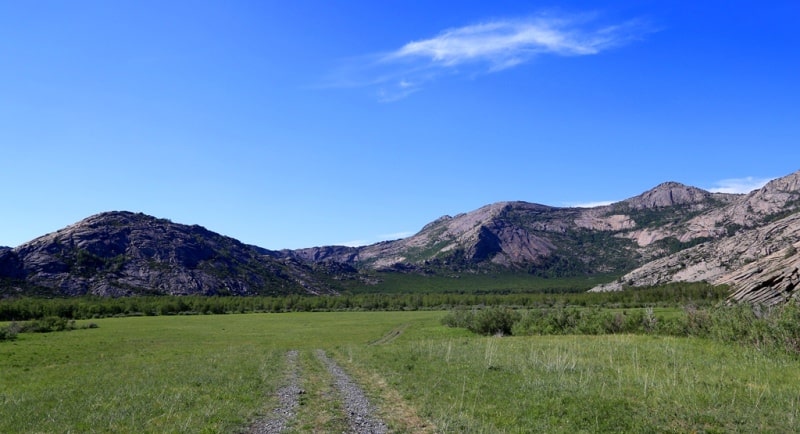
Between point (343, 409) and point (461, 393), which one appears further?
point (461, 393)

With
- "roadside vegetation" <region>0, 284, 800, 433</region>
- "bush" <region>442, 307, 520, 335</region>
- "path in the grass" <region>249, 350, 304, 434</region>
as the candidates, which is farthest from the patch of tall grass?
"path in the grass" <region>249, 350, 304, 434</region>

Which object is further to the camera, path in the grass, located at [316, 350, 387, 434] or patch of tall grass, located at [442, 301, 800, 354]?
patch of tall grass, located at [442, 301, 800, 354]

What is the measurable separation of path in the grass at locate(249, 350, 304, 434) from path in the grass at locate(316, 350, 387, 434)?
2.38 meters

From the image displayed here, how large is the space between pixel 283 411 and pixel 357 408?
10.9 feet

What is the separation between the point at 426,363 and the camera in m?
36.8

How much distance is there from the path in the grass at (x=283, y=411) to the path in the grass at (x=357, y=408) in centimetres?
238

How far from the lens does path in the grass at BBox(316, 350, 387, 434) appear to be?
61.7ft

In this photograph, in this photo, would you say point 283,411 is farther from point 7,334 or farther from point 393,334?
point 7,334

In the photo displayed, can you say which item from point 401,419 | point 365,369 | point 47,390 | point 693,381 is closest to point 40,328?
point 47,390

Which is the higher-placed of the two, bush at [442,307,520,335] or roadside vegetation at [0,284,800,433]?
roadside vegetation at [0,284,800,433]

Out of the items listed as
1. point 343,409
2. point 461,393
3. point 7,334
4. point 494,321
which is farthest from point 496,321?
point 7,334

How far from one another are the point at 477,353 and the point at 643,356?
13200mm

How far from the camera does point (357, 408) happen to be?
2236 centimetres

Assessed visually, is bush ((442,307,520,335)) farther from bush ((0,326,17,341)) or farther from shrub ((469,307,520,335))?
bush ((0,326,17,341))
